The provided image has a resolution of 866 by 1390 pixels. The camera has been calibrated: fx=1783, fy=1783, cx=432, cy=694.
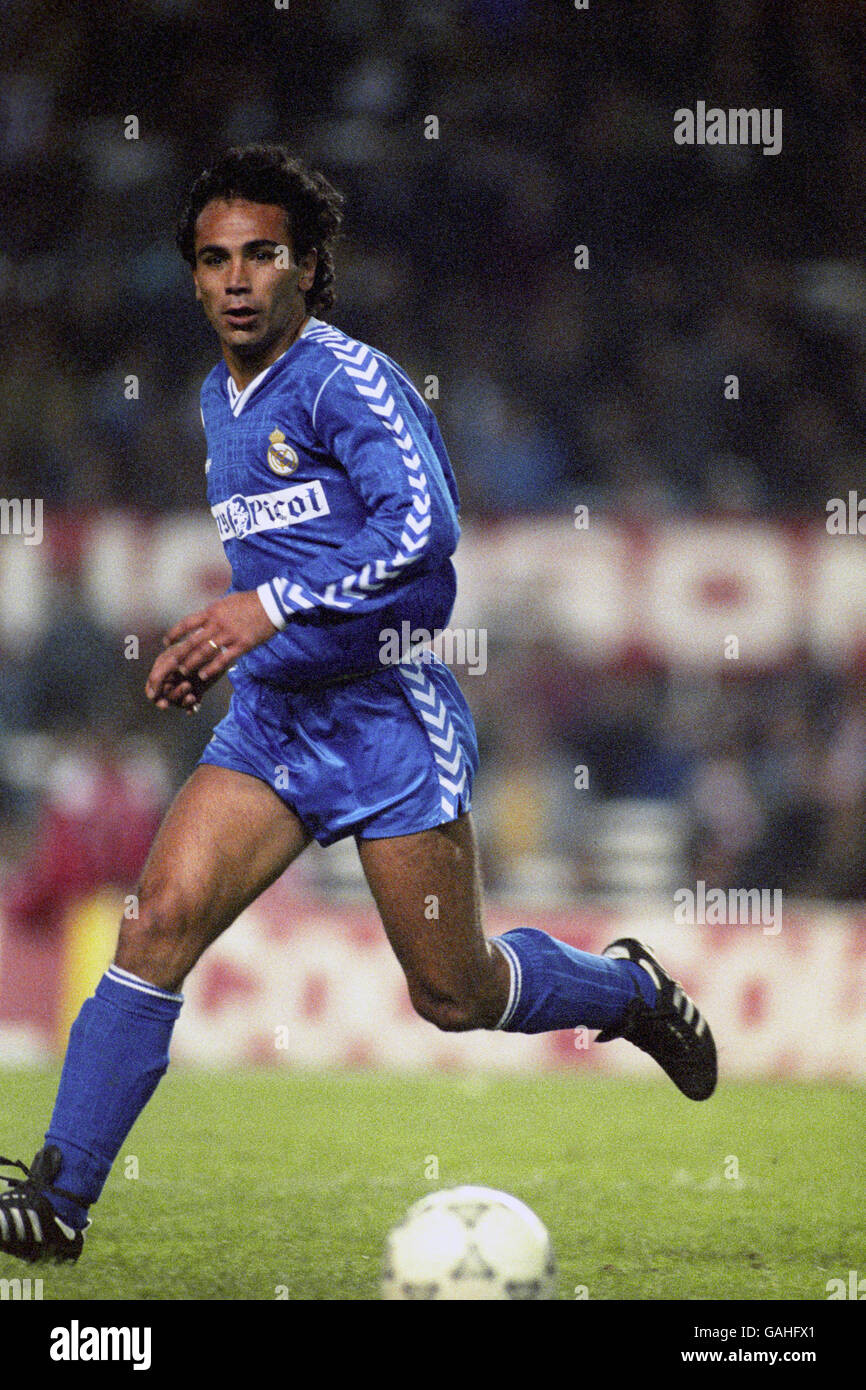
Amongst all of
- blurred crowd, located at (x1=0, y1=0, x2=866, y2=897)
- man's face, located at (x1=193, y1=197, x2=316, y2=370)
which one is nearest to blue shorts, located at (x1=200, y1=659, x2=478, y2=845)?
man's face, located at (x1=193, y1=197, x2=316, y2=370)

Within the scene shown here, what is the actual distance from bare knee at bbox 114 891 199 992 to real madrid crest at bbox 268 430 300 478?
87cm

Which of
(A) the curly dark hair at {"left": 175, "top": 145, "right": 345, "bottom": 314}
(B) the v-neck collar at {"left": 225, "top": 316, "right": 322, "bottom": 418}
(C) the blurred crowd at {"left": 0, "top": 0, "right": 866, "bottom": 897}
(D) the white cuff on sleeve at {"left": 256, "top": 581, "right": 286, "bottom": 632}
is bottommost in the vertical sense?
(D) the white cuff on sleeve at {"left": 256, "top": 581, "right": 286, "bottom": 632}

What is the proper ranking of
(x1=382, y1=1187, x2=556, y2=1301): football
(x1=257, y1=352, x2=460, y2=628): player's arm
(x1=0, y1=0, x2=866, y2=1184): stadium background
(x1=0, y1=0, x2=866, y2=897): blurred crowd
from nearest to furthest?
→ 1. (x1=382, y1=1187, x2=556, y2=1301): football
2. (x1=257, y1=352, x2=460, y2=628): player's arm
3. (x1=0, y1=0, x2=866, y2=1184): stadium background
4. (x1=0, y1=0, x2=866, y2=897): blurred crowd

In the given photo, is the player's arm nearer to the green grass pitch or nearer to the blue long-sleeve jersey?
the blue long-sleeve jersey

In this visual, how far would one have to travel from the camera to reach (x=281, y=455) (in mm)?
3562

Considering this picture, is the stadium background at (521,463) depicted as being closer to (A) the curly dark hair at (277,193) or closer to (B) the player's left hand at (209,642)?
(A) the curly dark hair at (277,193)

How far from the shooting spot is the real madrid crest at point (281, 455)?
3.56m

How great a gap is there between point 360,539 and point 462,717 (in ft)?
1.84

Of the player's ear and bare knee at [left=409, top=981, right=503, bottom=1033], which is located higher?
the player's ear

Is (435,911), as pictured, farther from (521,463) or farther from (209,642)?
(521,463)

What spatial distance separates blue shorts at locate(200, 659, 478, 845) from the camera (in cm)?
359

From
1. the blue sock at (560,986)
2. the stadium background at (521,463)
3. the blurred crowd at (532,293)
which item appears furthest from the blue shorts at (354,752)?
the blurred crowd at (532,293)

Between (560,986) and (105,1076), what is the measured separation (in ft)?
3.37

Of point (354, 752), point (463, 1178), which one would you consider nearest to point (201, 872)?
point (354, 752)
